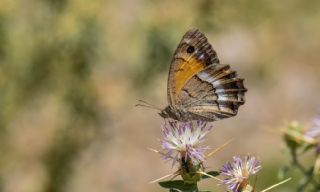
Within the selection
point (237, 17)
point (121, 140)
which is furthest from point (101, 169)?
point (237, 17)

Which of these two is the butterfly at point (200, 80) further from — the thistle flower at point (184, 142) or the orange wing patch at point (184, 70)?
the thistle flower at point (184, 142)

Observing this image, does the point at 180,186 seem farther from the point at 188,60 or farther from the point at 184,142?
the point at 188,60

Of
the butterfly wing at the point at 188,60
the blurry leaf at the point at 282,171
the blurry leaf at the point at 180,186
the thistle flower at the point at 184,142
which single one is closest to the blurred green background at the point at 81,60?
the butterfly wing at the point at 188,60

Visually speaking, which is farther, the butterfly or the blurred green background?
the blurred green background

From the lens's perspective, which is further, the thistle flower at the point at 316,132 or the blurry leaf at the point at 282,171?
the blurry leaf at the point at 282,171

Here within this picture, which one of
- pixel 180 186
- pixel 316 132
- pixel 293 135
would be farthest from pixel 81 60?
pixel 180 186

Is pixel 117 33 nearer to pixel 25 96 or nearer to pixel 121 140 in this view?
pixel 25 96

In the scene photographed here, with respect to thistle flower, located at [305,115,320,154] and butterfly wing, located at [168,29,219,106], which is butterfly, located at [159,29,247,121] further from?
thistle flower, located at [305,115,320,154]

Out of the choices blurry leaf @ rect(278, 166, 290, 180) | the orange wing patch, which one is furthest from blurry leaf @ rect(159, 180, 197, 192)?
the orange wing patch
